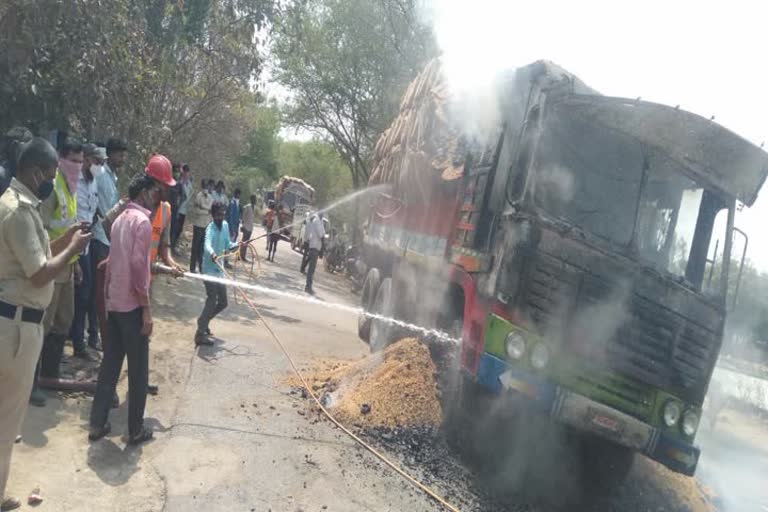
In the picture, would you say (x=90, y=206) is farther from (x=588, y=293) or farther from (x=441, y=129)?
(x=588, y=293)

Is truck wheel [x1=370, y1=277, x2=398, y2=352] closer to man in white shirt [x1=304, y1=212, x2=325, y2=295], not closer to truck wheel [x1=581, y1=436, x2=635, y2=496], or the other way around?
truck wheel [x1=581, y1=436, x2=635, y2=496]

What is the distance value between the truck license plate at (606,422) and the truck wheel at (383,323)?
3.30m

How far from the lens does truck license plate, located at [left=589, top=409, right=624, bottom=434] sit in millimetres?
4266

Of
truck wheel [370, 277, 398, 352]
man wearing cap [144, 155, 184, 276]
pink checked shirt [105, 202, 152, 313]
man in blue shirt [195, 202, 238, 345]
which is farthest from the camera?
truck wheel [370, 277, 398, 352]

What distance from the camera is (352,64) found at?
1923 centimetres

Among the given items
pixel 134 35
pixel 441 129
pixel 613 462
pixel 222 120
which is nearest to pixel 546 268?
pixel 613 462

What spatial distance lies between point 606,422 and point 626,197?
1819 mm

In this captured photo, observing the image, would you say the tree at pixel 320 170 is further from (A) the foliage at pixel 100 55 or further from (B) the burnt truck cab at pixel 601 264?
(B) the burnt truck cab at pixel 601 264

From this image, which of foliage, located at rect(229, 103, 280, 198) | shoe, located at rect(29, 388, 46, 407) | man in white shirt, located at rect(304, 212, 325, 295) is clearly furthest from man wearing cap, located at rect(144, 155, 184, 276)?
foliage, located at rect(229, 103, 280, 198)

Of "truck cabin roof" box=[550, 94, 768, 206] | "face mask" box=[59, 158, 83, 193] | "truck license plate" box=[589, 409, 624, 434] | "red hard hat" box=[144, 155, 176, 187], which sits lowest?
"truck license plate" box=[589, 409, 624, 434]

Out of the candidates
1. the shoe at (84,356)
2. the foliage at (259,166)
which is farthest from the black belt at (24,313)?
the foliage at (259,166)

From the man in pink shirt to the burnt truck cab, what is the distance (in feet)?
8.01

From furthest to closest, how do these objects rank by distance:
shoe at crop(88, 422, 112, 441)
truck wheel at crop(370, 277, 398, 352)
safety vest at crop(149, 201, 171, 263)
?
truck wheel at crop(370, 277, 398, 352), safety vest at crop(149, 201, 171, 263), shoe at crop(88, 422, 112, 441)

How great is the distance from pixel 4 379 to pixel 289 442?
2.25 m
